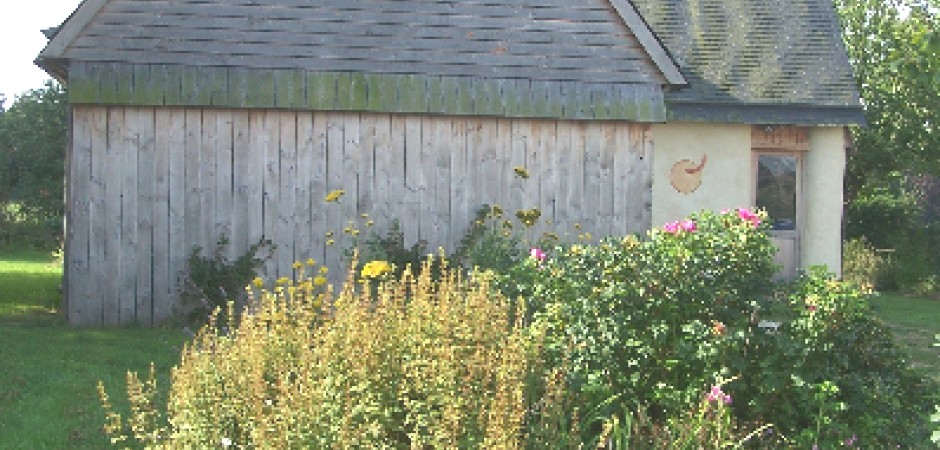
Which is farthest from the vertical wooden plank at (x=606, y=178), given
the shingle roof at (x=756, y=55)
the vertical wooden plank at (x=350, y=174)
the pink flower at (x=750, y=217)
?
the pink flower at (x=750, y=217)

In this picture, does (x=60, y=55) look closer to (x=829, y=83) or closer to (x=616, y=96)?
(x=616, y=96)

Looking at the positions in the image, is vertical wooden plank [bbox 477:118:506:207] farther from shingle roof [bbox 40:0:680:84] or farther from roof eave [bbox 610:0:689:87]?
roof eave [bbox 610:0:689:87]

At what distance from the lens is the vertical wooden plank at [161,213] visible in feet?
42.7

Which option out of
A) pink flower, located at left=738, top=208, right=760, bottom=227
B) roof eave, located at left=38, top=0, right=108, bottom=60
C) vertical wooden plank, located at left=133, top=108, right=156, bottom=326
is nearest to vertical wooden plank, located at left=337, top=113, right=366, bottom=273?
vertical wooden plank, located at left=133, top=108, right=156, bottom=326

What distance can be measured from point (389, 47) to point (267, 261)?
9.06 ft

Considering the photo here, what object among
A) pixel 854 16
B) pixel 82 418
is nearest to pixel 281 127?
pixel 82 418

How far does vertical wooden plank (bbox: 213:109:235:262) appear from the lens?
13.1m

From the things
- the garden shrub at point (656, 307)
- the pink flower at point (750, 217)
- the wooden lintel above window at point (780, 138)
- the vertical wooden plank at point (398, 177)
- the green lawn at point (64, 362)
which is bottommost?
the green lawn at point (64, 362)

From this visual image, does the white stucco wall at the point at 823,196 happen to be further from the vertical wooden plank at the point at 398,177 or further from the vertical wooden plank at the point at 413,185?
the vertical wooden plank at the point at 398,177

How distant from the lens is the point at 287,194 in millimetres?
13312

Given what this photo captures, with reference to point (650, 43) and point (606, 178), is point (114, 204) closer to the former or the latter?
point (606, 178)

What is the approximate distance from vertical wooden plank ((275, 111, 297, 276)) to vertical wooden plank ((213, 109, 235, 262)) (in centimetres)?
50

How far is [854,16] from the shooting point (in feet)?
90.5

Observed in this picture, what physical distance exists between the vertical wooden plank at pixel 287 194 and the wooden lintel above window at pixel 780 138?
25.8ft
